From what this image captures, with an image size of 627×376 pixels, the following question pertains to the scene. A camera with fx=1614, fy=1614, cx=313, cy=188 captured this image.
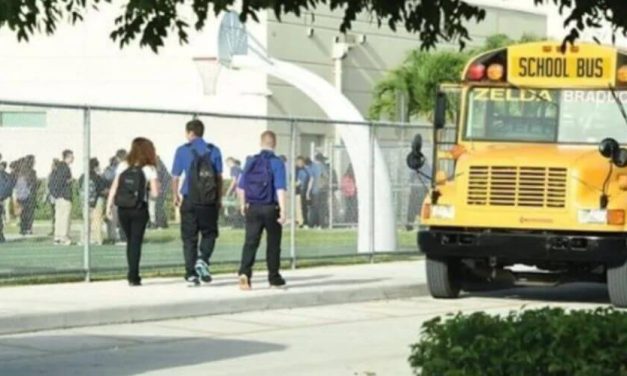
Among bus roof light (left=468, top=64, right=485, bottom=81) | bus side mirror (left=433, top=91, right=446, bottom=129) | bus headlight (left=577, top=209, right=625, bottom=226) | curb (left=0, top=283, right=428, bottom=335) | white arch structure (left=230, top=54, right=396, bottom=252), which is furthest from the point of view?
white arch structure (left=230, top=54, right=396, bottom=252)

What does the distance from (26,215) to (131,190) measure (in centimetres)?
183

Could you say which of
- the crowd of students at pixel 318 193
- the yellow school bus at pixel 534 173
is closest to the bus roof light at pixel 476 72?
the yellow school bus at pixel 534 173

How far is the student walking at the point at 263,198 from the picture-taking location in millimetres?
17734

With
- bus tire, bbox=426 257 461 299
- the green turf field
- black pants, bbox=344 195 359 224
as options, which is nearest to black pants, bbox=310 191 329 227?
the green turf field

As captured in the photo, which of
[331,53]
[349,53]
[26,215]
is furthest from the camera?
[349,53]

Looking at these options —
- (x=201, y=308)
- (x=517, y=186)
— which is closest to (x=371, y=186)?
(x=517, y=186)

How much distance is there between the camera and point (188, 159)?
18359mm

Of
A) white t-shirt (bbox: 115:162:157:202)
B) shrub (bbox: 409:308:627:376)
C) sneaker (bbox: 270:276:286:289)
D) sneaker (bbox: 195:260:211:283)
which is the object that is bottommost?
sneaker (bbox: 270:276:286:289)

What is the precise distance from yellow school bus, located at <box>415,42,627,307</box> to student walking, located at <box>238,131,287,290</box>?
1.78 metres

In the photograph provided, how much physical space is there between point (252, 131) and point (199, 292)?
26.2ft

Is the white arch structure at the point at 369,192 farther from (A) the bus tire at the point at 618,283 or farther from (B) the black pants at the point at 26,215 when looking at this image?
(A) the bus tire at the point at 618,283

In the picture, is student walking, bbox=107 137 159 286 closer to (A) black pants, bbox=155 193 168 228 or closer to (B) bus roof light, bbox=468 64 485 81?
(A) black pants, bbox=155 193 168 228

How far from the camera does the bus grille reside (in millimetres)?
17672

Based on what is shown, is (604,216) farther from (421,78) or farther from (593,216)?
(421,78)
